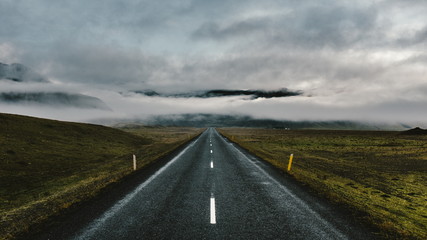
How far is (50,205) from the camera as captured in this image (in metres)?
8.23

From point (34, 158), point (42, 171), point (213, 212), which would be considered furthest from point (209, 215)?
point (34, 158)

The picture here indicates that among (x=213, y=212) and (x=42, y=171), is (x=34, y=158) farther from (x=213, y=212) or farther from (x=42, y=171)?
(x=213, y=212)

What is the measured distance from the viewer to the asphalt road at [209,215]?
18.9 feet

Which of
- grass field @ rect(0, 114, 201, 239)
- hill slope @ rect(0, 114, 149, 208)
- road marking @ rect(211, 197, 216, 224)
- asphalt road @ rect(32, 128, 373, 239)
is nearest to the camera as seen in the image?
asphalt road @ rect(32, 128, 373, 239)

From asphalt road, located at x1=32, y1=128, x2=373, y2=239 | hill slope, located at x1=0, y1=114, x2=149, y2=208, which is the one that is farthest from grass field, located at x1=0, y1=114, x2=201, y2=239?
asphalt road, located at x1=32, y1=128, x2=373, y2=239

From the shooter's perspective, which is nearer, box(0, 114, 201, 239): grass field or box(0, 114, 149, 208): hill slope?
box(0, 114, 201, 239): grass field

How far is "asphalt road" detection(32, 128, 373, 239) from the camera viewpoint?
18.9ft

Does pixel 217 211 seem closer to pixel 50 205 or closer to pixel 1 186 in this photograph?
pixel 50 205

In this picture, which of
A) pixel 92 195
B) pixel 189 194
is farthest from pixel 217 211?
pixel 92 195

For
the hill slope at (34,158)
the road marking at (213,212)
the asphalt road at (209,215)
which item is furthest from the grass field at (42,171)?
the road marking at (213,212)

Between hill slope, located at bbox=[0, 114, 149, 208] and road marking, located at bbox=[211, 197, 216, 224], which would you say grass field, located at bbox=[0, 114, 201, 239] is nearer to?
hill slope, located at bbox=[0, 114, 149, 208]

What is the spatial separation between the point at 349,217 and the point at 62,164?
22.4 meters

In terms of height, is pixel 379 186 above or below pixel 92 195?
below

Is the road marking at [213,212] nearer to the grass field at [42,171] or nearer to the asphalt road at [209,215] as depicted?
the asphalt road at [209,215]
